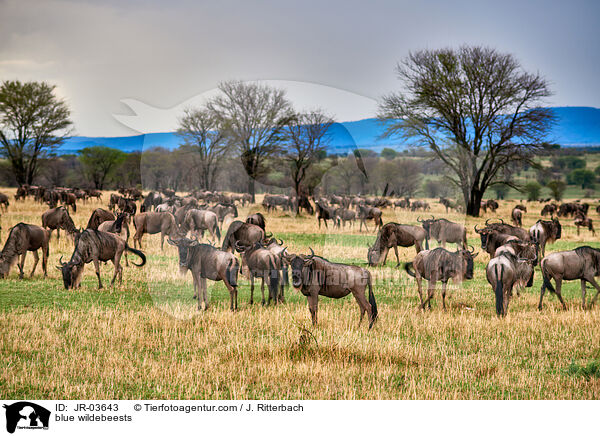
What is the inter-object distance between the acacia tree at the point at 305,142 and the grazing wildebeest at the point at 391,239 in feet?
11.4

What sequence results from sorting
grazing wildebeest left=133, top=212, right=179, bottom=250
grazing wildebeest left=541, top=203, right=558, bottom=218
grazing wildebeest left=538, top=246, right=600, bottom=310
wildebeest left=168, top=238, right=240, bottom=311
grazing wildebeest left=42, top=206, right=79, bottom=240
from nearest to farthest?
wildebeest left=168, top=238, right=240, bottom=311 → grazing wildebeest left=538, top=246, right=600, bottom=310 → grazing wildebeest left=133, top=212, right=179, bottom=250 → grazing wildebeest left=42, top=206, right=79, bottom=240 → grazing wildebeest left=541, top=203, right=558, bottom=218

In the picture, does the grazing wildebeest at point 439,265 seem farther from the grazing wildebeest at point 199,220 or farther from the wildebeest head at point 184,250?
the grazing wildebeest at point 199,220

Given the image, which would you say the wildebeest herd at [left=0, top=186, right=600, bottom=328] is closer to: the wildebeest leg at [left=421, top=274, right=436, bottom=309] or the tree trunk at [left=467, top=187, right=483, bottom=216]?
the wildebeest leg at [left=421, top=274, right=436, bottom=309]

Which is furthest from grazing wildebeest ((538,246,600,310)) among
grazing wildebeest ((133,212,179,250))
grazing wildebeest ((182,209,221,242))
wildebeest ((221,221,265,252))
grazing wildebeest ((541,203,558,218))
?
grazing wildebeest ((541,203,558,218))

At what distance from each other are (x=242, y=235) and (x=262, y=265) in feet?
4.35

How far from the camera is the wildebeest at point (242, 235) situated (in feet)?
33.1

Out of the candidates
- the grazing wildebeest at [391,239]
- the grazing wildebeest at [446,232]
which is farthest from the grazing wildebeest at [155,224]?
the grazing wildebeest at [446,232]

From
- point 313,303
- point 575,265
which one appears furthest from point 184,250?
point 575,265

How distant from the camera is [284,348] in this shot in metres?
6.91

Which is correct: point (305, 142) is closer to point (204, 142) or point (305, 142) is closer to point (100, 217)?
point (204, 142)

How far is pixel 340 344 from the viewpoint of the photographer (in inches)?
272

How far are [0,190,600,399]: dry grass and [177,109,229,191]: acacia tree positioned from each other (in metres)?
1.17

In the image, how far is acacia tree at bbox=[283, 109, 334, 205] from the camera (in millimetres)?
9234

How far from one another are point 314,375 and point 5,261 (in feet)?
28.0
